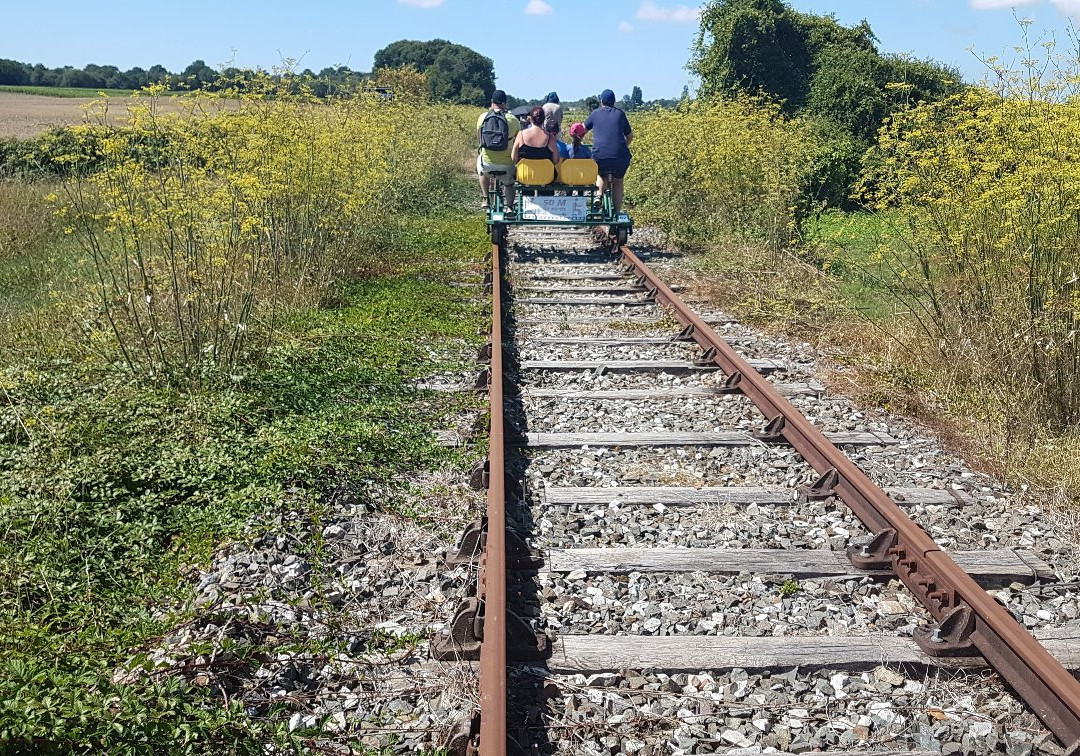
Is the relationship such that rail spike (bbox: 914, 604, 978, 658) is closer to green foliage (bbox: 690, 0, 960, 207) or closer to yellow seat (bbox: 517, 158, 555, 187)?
yellow seat (bbox: 517, 158, 555, 187)

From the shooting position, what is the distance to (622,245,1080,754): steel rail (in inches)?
123

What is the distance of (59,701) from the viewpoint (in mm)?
2842

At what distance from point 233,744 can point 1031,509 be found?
13.4 ft

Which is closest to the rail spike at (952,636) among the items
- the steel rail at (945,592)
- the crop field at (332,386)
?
the steel rail at (945,592)

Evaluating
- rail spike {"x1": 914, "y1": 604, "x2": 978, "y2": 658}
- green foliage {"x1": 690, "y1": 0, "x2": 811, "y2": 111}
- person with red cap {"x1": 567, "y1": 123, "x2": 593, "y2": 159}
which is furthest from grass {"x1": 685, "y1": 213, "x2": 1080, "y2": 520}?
green foliage {"x1": 690, "y1": 0, "x2": 811, "y2": 111}

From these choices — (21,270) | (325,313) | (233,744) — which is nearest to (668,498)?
(233,744)

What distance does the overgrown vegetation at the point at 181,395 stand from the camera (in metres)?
3.16

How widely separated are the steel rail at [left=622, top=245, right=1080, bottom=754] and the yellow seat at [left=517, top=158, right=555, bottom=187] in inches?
304

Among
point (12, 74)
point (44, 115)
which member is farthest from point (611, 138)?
point (12, 74)

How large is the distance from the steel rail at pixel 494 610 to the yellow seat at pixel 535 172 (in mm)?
7943

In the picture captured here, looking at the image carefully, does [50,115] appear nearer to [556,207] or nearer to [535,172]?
[535,172]

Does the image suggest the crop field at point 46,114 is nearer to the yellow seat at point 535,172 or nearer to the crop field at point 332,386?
the crop field at point 332,386

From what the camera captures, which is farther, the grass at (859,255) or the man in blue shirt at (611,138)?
the man in blue shirt at (611,138)

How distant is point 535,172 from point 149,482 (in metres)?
9.07
